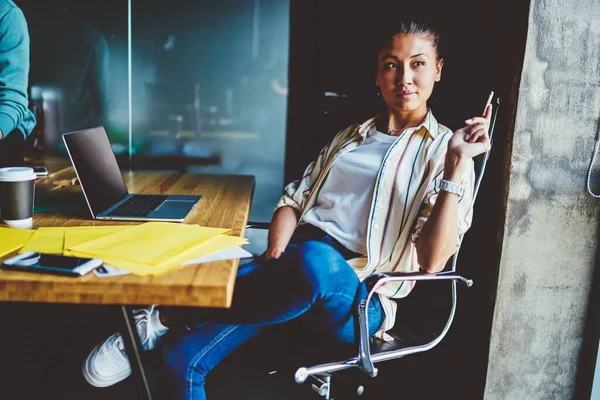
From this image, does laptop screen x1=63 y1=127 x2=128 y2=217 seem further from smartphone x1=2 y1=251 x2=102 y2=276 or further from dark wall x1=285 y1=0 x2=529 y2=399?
dark wall x1=285 y1=0 x2=529 y2=399

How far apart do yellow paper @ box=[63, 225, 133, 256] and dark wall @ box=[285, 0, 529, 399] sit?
115cm

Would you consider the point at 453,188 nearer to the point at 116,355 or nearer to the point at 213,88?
the point at 116,355

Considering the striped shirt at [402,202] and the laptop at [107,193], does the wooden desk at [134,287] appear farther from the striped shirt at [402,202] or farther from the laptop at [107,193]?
the striped shirt at [402,202]

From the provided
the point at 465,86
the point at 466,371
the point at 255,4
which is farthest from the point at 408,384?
the point at 255,4

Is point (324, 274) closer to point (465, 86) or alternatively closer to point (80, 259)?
point (80, 259)

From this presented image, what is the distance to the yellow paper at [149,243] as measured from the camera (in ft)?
3.49

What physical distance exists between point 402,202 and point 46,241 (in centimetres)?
103

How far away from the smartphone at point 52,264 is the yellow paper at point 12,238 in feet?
0.28

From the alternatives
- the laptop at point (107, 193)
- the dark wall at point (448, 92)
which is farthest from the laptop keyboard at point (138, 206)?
the dark wall at point (448, 92)

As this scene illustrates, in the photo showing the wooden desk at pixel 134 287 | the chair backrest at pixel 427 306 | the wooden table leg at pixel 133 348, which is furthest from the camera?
the chair backrest at pixel 427 306

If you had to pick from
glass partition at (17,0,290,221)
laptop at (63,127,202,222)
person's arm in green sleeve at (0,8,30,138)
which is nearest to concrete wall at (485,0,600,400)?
laptop at (63,127,202,222)

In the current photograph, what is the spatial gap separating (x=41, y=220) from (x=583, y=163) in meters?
1.63

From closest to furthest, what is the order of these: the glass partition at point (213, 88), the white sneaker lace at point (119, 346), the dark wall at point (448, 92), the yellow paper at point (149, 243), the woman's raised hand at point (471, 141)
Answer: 1. the yellow paper at point (149, 243)
2. the woman's raised hand at point (471, 141)
3. the white sneaker lace at point (119, 346)
4. the dark wall at point (448, 92)
5. the glass partition at point (213, 88)

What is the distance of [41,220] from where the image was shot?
4.68ft
